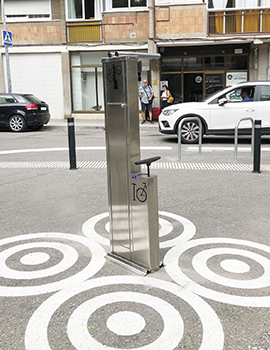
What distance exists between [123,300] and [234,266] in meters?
1.15

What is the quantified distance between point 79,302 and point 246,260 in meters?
1.64

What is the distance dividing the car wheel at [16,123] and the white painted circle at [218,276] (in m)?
12.7

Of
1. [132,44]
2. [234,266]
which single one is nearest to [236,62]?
[132,44]

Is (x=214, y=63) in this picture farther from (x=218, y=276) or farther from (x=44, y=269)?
(x=44, y=269)

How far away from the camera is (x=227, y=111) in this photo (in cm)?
1173

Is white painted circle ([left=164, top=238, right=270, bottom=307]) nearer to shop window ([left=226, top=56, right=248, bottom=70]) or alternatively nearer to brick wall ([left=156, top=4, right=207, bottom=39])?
brick wall ([left=156, top=4, right=207, bottom=39])

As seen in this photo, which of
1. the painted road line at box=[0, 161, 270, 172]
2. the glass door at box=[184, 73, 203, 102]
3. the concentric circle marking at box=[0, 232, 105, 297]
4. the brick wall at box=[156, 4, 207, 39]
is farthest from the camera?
the glass door at box=[184, 73, 203, 102]

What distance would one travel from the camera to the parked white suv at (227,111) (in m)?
11.6

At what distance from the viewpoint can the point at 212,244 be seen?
4.22 metres

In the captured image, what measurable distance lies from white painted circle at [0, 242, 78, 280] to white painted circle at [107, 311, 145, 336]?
0.93 metres

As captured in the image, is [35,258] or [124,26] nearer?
[35,258]

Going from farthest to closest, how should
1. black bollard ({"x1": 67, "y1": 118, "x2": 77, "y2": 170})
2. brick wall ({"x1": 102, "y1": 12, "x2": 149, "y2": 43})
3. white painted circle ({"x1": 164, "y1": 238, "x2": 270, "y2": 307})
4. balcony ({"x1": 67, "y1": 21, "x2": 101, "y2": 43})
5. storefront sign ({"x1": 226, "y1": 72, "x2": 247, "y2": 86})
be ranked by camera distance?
storefront sign ({"x1": 226, "y1": 72, "x2": 247, "y2": 86}) < balcony ({"x1": 67, "y1": 21, "x2": 101, "y2": 43}) < brick wall ({"x1": 102, "y1": 12, "x2": 149, "y2": 43}) < black bollard ({"x1": 67, "y1": 118, "x2": 77, "y2": 170}) < white painted circle ({"x1": 164, "y1": 238, "x2": 270, "y2": 307})

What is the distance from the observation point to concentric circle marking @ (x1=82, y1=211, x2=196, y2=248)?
14.2 ft

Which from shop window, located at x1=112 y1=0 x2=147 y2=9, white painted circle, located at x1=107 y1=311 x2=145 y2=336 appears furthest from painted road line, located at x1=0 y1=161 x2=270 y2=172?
shop window, located at x1=112 y1=0 x2=147 y2=9
